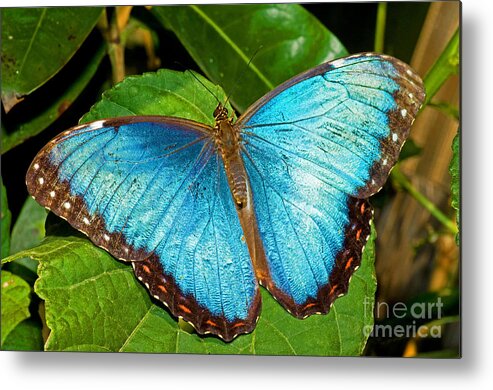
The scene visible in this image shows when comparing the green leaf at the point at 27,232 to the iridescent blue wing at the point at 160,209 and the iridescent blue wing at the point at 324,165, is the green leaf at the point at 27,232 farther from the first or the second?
the iridescent blue wing at the point at 324,165

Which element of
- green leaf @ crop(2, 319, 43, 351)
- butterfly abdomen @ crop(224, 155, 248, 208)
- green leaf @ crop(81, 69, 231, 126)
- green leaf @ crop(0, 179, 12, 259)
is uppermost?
green leaf @ crop(81, 69, 231, 126)

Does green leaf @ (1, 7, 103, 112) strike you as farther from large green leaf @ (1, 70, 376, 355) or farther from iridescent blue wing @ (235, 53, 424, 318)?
iridescent blue wing @ (235, 53, 424, 318)

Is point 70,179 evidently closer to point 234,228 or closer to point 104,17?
point 234,228

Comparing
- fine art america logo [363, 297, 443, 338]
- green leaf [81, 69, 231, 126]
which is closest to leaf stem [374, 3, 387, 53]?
green leaf [81, 69, 231, 126]

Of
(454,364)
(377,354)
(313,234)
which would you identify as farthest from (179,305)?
(454,364)

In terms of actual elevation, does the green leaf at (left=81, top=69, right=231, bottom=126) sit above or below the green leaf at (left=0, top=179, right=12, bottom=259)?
above

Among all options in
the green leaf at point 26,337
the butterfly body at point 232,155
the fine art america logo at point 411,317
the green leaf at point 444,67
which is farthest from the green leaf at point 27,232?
the green leaf at point 444,67
